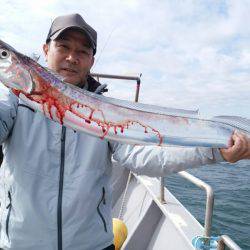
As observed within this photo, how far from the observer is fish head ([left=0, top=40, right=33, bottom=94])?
248 cm

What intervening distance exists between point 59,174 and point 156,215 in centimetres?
315

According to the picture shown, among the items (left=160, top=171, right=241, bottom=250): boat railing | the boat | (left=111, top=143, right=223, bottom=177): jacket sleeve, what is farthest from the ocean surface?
(left=111, top=143, right=223, bottom=177): jacket sleeve

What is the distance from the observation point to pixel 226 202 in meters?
14.0

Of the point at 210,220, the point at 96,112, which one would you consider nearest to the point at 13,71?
the point at 96,112

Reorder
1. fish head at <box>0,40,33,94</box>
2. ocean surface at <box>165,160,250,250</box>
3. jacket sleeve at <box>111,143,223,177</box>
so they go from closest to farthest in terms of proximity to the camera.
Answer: fish head at <box>0,40,33,94</box> < jacket sleeve at <box>111,143,223,177</box> < ocean surface at <box>165,160,250,250</box>

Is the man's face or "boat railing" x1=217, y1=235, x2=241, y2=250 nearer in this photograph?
"boat railing" x1=217, y1=235, x2=241, y2=250

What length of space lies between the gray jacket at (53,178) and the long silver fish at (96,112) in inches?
12.0

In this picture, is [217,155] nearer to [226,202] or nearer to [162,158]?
[162,158]

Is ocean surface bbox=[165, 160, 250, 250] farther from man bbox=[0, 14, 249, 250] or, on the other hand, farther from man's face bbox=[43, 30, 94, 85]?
man's face bbox=[43, 30, 94, 85]

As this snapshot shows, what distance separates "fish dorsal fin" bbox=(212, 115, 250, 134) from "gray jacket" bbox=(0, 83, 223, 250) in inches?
10.6

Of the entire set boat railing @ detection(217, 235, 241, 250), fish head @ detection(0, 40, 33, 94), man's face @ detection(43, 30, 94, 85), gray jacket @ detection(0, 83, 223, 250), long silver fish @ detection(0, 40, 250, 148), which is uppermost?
man's face @ detection(43, 30, 94, 85)

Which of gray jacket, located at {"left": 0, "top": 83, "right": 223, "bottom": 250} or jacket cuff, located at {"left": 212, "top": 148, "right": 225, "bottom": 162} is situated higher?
jacket cuff, located at {"left": 212, "top": 148, "right": 225, "bottom": 162}

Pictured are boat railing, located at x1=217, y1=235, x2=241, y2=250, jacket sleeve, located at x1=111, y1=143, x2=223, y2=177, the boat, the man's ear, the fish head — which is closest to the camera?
the fish head

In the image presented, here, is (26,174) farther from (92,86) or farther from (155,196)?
(155,196)
